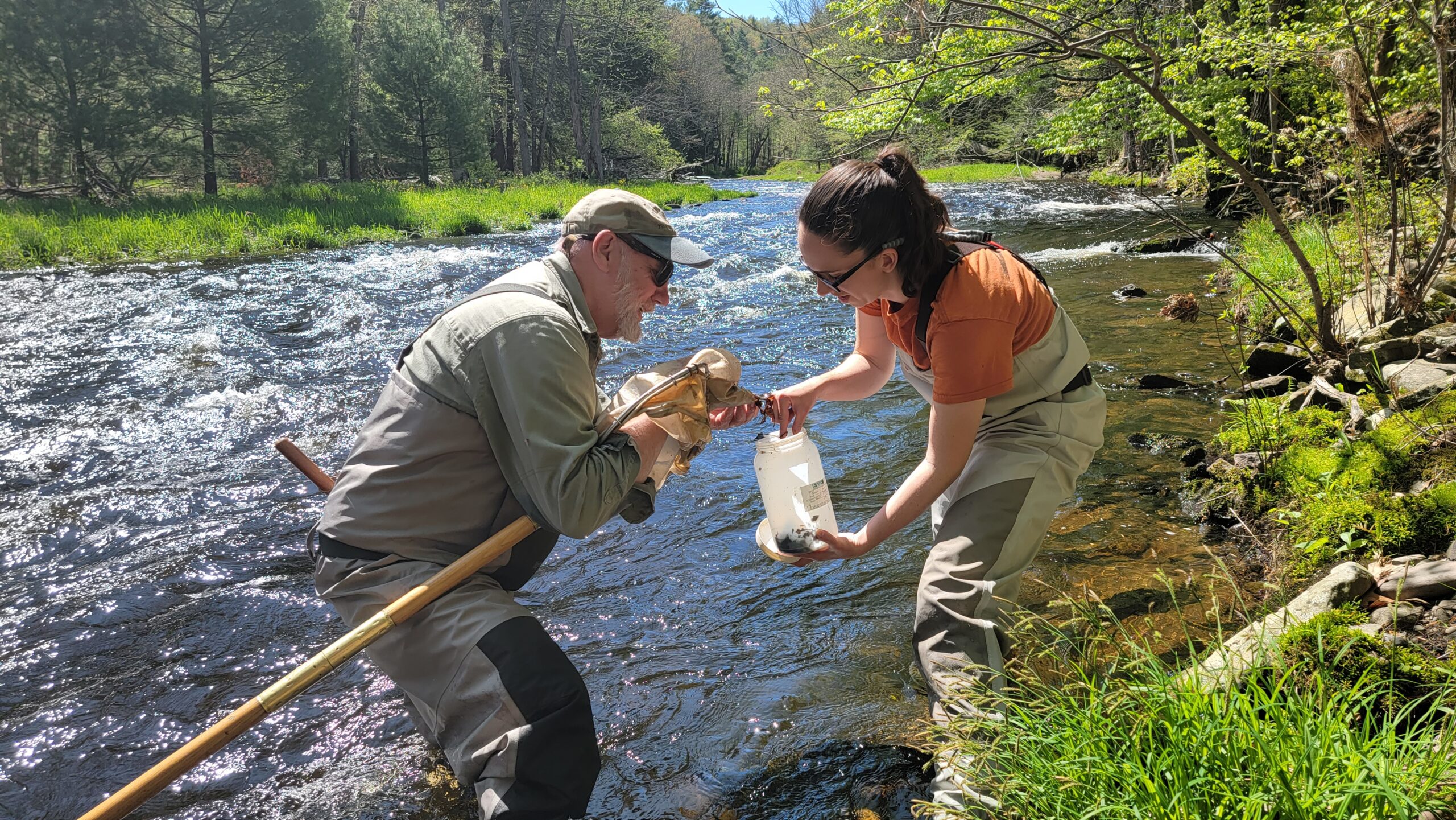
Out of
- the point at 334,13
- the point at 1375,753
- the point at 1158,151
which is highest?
the point at 334,13

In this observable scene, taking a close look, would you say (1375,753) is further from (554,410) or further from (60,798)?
(60,798)

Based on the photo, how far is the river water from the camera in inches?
123

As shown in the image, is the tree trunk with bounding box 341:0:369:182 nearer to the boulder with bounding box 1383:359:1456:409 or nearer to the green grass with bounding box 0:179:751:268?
the green grass with bounding box 0:179:751:268

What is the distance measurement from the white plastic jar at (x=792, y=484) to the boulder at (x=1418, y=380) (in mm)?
3263

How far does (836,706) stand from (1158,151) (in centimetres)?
2860

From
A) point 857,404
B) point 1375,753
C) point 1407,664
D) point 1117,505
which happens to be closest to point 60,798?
point 1375,753

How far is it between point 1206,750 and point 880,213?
1585 millimetres

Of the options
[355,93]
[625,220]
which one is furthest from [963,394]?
[355,93]

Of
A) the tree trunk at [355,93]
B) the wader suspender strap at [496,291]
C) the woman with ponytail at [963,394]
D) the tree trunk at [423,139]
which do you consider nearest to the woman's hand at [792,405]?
the woman with ponytail at [963,394]

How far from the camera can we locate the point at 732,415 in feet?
10.2

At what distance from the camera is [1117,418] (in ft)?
20.4

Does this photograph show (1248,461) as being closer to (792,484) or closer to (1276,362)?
(1276,362)

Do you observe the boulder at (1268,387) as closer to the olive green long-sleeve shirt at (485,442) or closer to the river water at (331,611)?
the river water at (331,611)

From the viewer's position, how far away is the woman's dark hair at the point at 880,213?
8.16 feet
